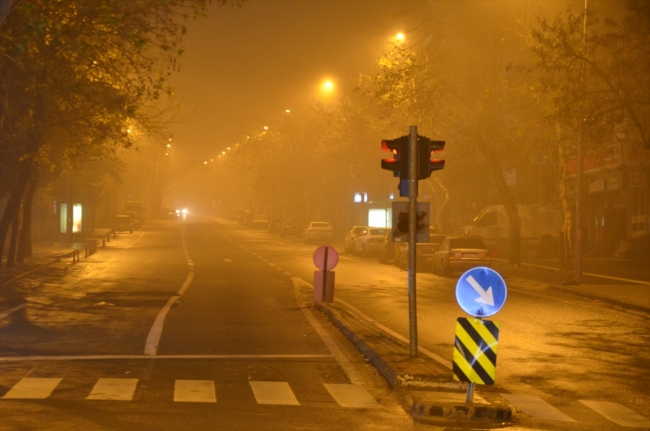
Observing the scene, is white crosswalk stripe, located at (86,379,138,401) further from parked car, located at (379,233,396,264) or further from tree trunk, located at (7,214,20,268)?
parked car, located at (379,233,396,264)

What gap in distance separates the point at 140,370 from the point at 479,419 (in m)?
4.52

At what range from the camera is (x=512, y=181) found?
6062cm

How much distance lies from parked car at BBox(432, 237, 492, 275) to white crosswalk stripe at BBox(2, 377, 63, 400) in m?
21.7

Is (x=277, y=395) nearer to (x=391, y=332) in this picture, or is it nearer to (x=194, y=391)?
(x=194, y=391)

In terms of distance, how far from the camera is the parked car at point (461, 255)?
3134 centimetres

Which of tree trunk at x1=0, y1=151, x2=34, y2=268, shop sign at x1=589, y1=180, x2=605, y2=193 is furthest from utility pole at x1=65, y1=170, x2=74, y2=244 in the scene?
shop sign at x1=589, y1=180, x2=605, y2=193

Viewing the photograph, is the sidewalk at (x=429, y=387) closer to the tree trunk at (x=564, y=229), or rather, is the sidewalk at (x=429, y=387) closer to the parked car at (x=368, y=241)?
the tree trunk at (x=564, y=229)

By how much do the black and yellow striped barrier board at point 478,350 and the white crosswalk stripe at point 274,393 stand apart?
5.83 ft

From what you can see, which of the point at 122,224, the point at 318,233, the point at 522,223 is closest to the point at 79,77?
the point at 522,223

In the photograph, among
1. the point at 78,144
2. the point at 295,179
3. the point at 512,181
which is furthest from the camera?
the point at 295,179

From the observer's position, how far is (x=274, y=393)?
33.8 ft

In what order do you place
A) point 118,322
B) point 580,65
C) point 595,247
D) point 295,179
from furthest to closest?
point 295,179
point 595,247
point 580,65
point 118,322

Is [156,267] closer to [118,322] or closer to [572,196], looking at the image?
[118,322]

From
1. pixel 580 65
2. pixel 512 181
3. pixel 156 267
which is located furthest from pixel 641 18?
pixel 512 181
